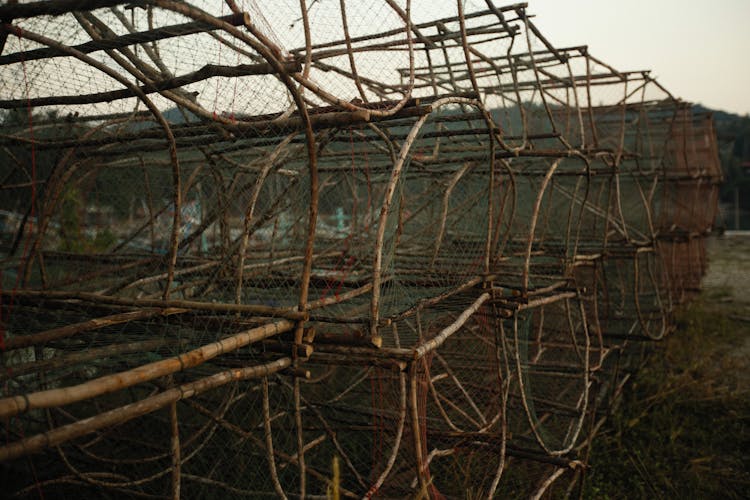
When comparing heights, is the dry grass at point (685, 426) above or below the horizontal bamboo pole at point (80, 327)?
below

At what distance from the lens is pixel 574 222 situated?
8.38 metres

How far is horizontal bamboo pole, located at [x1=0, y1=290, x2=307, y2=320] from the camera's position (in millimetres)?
2578

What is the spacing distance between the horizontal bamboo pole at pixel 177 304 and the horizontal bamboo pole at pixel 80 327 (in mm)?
43

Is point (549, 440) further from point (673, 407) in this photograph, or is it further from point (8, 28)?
point (8, 28)

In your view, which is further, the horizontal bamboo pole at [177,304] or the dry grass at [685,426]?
the dry grass at [685,426]

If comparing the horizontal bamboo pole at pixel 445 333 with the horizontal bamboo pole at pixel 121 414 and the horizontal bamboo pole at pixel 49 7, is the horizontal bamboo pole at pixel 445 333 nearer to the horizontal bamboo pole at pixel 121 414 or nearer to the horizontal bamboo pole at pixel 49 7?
the horizontal bamboo pole at pixel 121 414

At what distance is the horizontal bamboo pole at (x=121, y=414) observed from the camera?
155cm

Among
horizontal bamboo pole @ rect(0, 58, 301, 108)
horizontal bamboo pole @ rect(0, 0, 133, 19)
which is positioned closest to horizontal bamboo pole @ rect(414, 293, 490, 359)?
horizontal bamboo pole @ rect(0, 58, 301, 108)

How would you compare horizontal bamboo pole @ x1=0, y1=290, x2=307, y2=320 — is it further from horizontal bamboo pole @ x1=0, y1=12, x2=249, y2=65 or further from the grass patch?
the grass patch

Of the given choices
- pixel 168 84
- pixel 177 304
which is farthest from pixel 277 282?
pixel 168 84

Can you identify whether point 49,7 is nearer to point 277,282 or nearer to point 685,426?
point 277,282

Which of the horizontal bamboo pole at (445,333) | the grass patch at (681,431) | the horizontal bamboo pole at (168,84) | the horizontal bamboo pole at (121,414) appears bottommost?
the grass patch at (681,431)

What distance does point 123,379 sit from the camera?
1821mm

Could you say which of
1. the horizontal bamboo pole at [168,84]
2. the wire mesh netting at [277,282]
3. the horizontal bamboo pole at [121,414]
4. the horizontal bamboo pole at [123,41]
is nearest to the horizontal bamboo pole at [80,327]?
the wire mesh netting at [277,282]
